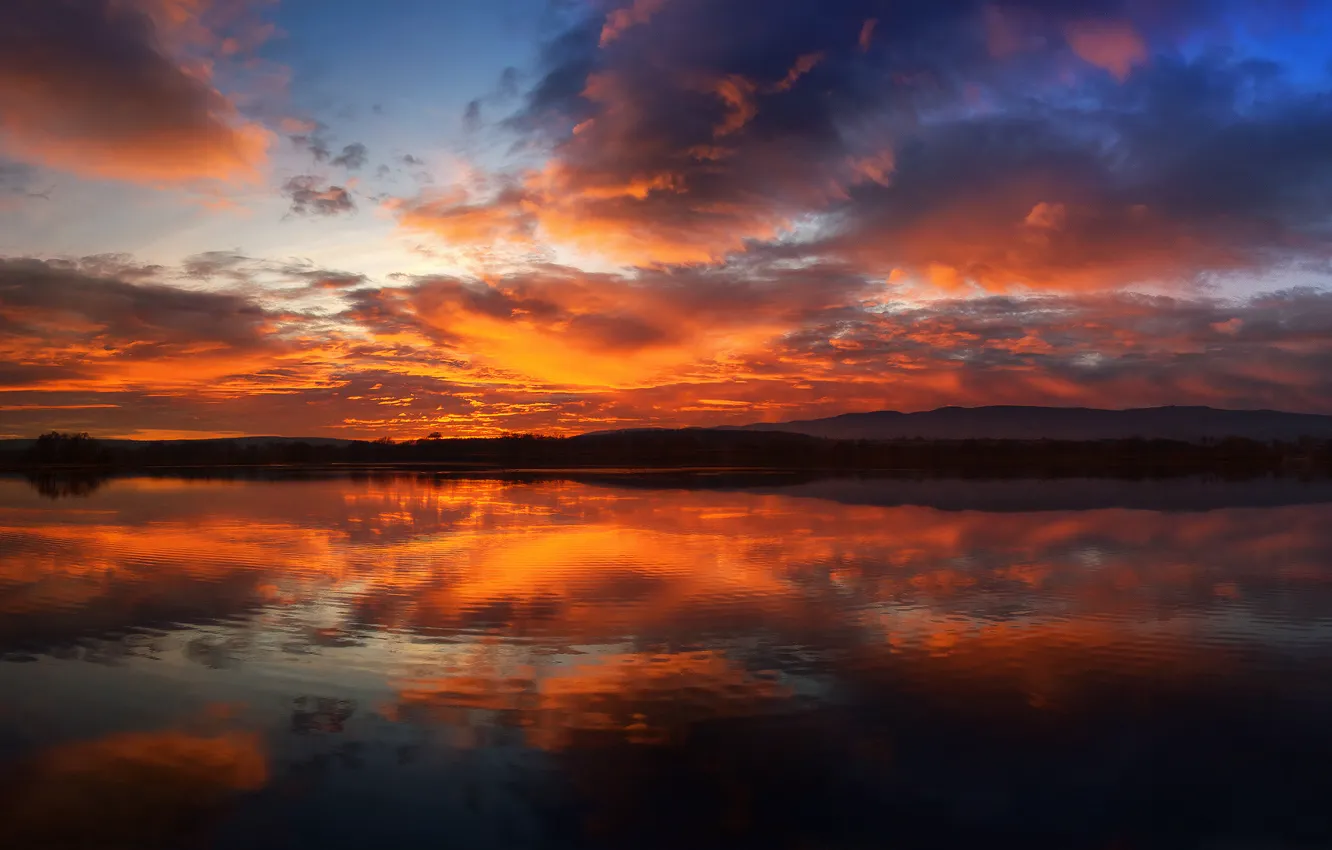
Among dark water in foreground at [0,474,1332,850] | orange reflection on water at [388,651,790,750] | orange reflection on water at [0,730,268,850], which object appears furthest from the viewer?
orange reflection on water at [388,651,790,750]

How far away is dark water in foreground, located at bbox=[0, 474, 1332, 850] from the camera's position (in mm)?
7113

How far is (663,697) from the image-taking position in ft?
32.2

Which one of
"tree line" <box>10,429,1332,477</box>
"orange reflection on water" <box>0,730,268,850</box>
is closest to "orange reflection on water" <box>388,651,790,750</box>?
"orange reflection on water" <box>0,730,268,850</box>

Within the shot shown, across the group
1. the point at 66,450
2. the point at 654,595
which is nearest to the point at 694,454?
the point at 66,450

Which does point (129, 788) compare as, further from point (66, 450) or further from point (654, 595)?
point (66, 450)

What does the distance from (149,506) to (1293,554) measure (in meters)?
37.8

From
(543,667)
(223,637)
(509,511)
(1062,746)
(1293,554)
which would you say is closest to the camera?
(1062,746)

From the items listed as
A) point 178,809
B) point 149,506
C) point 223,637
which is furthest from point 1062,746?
point 149,506

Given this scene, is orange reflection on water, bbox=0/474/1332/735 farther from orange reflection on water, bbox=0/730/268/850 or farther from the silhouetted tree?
the silhouetted tree

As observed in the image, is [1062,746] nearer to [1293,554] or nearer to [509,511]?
[1293,554]

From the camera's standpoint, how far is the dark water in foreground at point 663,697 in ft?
23.3

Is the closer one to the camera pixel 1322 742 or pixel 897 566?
pixel 1322 742

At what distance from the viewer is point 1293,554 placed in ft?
69.7

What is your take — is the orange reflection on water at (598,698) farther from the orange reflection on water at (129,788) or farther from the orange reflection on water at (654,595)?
the orange reflection on water at (129,788)
